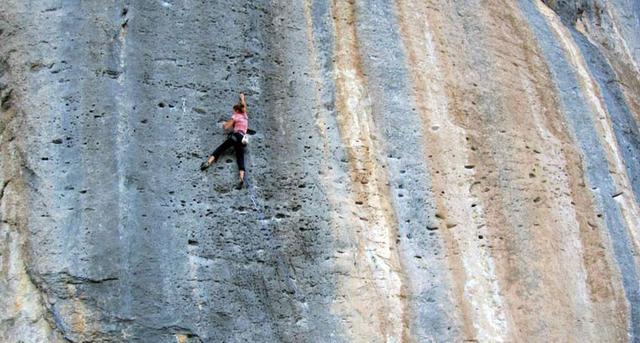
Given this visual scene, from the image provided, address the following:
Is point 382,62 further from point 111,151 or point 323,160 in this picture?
point 111,151

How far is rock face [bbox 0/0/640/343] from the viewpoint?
18.2ft

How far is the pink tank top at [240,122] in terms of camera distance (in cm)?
600

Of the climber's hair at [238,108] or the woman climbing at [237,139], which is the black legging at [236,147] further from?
the climber's hair at [238,108]

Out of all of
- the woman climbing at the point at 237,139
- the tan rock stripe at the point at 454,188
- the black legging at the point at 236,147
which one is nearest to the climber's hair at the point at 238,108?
the woman climbing at the point at 237,139

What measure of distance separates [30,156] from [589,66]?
408 cm

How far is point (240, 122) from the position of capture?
6.02 meters

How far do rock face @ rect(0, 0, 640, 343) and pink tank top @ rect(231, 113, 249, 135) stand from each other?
0.39ft

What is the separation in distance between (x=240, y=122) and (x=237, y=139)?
123 millimetres

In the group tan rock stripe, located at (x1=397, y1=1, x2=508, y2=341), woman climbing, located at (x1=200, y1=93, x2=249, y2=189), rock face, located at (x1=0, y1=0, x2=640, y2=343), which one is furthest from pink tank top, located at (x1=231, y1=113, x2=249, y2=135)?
tan rock stripe, located at (x1=397, y1=1, x2=508, y2=341)

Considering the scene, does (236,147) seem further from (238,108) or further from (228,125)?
(238,108)

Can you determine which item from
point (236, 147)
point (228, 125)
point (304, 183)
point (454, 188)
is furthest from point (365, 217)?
point (228, 125)

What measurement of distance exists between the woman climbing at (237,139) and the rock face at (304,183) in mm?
63

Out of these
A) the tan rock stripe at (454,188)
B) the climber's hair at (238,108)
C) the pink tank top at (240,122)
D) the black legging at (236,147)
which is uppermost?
the tan rock stripe at (454,188)

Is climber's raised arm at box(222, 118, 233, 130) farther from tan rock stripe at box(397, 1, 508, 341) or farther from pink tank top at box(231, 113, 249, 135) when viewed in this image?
tan rock stripe at box(397, 1, 508, 341)
